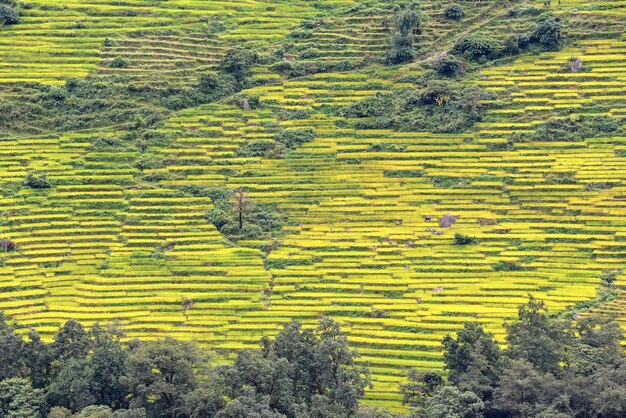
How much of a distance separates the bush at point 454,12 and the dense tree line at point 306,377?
3532cm

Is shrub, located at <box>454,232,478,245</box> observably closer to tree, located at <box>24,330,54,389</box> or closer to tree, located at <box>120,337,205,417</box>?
tree, located at <box>120,337,205,417</box>

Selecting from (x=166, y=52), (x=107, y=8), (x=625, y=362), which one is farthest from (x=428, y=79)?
(x=625, y=362)

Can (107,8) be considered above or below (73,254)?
above

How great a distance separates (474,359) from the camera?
61781 millimetres

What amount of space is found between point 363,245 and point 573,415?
20851 millimetres

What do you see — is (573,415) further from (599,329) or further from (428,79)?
(428,79)

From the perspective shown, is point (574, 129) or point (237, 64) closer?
point (574, 129)

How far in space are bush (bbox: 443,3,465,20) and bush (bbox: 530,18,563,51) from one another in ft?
21.2

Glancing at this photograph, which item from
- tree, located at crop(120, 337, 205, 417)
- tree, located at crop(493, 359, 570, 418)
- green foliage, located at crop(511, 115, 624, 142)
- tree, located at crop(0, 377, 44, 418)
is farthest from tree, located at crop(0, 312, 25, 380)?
green foliage, located at crop(511, 115, 624, 142)

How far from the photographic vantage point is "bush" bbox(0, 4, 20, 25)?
3834 inches

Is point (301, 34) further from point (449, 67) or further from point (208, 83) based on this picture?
point (449, 67)

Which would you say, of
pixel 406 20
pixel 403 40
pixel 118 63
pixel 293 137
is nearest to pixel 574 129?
pixel 403 40

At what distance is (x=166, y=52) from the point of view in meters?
95.1

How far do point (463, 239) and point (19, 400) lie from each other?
27481 millimetres
